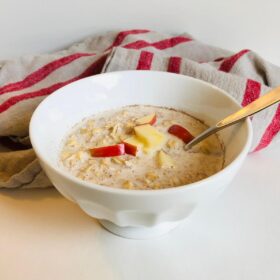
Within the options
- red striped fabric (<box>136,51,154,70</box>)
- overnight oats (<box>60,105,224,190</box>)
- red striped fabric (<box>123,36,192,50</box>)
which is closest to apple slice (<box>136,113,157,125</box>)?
overnight oats (<box>60,105,224,190</box>)

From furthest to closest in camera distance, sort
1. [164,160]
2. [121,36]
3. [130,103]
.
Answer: [121,36], [130,103], [164,160]

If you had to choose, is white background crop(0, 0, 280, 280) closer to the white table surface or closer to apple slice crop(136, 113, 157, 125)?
the white table surface

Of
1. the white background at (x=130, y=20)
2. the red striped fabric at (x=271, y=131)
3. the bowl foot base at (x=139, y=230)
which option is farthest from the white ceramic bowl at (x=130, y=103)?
the white background at (x=130, y=20)

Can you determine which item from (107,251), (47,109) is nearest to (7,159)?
(47,109)

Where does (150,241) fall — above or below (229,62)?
below

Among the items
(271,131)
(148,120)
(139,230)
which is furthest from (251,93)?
(139,230)

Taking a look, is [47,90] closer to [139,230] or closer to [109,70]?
[109,70]

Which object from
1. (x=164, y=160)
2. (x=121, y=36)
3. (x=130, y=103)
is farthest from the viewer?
(x=121, y=36)

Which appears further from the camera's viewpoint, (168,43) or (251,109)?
(168,43)
